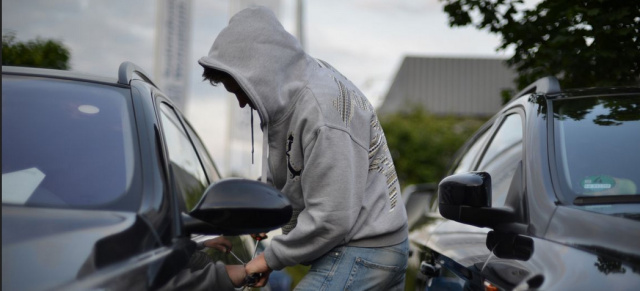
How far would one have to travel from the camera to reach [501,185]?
3443mm

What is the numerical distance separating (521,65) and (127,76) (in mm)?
3377

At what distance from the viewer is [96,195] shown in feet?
7.21

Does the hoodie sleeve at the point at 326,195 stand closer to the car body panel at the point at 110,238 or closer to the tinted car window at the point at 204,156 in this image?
the car body panel at the point at 110,238

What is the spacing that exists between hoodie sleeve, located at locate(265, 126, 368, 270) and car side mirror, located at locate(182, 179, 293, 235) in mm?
281

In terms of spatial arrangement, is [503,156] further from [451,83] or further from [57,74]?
[451,83]

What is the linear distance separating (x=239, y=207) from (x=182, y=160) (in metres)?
1.26

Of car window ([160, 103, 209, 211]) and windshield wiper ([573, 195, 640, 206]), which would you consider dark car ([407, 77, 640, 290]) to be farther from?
car window ([160, 103, 209, 211])

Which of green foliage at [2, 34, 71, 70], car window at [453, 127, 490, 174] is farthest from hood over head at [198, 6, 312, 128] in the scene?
green foliage at [2, 34, 71, 70]

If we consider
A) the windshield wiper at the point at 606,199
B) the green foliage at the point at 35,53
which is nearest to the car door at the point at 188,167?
the windshield wiper at the point at 606,199

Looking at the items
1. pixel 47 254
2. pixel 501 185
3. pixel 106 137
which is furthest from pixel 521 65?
pixel 47 254

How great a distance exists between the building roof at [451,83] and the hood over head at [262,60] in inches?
1903

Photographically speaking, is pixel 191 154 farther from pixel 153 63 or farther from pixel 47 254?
pixel 153 63

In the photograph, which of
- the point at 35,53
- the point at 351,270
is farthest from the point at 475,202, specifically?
the point at 35,53

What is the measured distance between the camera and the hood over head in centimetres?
266
